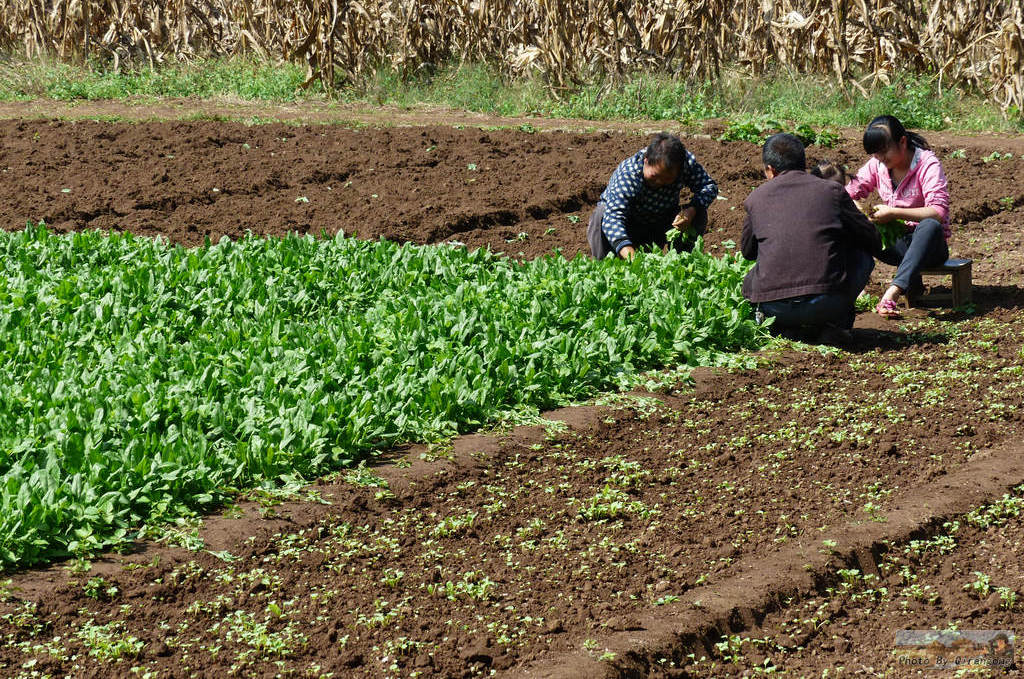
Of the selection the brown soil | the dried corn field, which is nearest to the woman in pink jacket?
the brown soil

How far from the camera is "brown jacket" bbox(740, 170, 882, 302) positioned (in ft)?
20.3

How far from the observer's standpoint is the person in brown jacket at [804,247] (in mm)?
6203

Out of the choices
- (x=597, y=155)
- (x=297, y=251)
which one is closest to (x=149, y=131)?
(x=597, y=155)

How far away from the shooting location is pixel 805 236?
623 cm

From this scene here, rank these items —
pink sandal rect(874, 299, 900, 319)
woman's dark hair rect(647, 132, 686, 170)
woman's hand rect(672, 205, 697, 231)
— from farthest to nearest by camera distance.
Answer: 1. woman's hand rect(672, 205, 697, 231)
2. woman's dark hair rect(647, 132, 686, 170)
3. pink sandal rect(874, 299, 900, 319)

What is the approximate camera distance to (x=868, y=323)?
22.7 feet

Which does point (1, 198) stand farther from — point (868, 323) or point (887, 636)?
point (887, 636)

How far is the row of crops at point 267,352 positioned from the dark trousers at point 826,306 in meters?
0.20

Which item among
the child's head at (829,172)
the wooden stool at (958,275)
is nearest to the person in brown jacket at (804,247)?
the child's head at (829,172)

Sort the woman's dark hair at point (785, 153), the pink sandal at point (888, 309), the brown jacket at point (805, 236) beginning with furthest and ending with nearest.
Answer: the pink sandal at point (888, 309), the woman's dark hair at point (785, 153), the brown jacket at point (805, 236)

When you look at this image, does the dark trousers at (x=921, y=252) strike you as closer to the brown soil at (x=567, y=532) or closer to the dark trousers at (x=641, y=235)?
the brown soil at (x=567, y=532)

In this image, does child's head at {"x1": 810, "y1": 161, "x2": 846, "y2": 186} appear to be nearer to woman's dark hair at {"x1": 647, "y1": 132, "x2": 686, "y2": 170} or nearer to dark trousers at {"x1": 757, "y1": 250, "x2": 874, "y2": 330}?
dark trousers at {"x1": 757, "y1": 250, "x2": 874, "y2": 330}

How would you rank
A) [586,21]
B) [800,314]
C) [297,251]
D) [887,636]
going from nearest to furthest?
[887,636], [800,314], [297,251], [586,21]

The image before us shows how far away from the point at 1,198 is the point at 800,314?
24.4 feet
